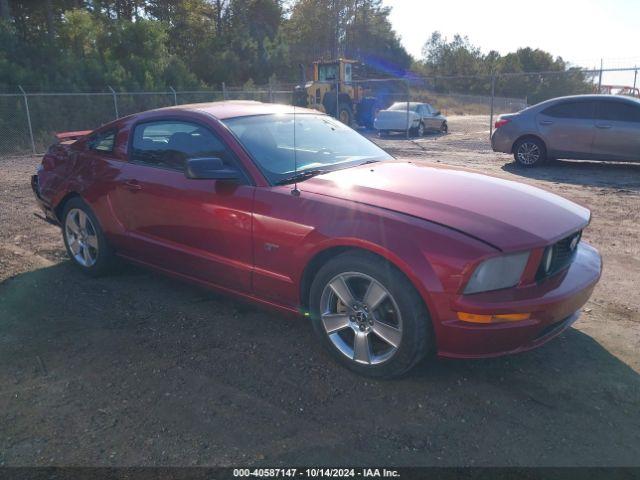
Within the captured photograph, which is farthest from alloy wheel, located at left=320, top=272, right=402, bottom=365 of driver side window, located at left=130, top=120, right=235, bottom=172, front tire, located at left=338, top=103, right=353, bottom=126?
front tire, located at left=338, top=103, right=353, bottom=126

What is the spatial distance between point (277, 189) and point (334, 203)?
47cm

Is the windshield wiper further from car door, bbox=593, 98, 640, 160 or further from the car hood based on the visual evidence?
car door, bbox=593, 98, 640, 160

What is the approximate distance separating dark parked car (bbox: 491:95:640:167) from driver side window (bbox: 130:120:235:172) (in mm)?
9108

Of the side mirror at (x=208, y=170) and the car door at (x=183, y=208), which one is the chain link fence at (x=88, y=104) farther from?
the side mirror at (x=208, y=170)

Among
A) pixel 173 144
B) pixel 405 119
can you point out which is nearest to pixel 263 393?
pixel 173 144

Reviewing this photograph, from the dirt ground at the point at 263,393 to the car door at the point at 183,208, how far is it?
43 cm

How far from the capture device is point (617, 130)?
10352 mm

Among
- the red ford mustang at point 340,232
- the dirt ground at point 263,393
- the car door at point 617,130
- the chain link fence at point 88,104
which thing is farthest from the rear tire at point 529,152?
the red ford mustang at point 340,232

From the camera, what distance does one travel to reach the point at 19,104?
17188mm

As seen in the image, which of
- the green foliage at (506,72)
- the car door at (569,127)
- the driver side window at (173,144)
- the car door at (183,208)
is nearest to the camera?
the car door at (183,208)

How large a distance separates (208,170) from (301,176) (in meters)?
0.63

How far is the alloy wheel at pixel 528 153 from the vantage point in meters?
11.4

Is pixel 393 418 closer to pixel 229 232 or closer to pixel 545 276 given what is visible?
pixel 545 276

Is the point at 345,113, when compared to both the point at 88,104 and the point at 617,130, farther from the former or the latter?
the point at 617,130
